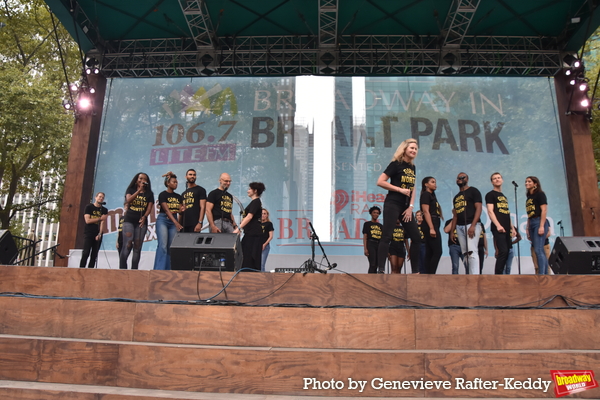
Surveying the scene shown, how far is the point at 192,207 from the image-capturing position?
6.79m

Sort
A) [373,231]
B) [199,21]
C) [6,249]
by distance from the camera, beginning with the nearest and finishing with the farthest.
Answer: [6,249], [373,231], [199,21]

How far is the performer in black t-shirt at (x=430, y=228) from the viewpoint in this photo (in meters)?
6.34

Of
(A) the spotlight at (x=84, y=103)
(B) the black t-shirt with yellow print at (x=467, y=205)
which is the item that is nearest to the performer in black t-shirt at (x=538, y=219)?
(B) the black t-shirt with yellow print at (x=467, y=205)

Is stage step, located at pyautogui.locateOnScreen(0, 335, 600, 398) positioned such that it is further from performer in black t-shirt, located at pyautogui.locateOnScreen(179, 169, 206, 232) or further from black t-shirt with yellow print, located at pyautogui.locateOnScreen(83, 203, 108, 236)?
black t-shirt with yellow print, located at pyautogui.locateOnScreen(83, 203, 108, 236)

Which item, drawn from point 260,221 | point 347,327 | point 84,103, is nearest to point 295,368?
point 347,327

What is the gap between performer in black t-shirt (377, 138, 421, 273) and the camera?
4.98m

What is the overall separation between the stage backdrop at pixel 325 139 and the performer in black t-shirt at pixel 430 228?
3.10 metres

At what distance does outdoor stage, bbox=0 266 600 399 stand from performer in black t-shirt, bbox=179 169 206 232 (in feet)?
8.33

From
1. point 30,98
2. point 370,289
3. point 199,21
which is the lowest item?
point 370,289

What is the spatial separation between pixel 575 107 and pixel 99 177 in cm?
1117

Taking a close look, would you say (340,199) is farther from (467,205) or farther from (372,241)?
(467,205)

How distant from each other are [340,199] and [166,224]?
4.33 m

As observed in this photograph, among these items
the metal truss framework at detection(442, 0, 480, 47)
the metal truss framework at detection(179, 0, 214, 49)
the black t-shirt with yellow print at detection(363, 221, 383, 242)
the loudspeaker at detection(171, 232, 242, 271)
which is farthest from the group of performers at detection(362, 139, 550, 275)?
the metal truss framework at detection(179, 0, 214, 49)

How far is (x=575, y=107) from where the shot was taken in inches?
403
